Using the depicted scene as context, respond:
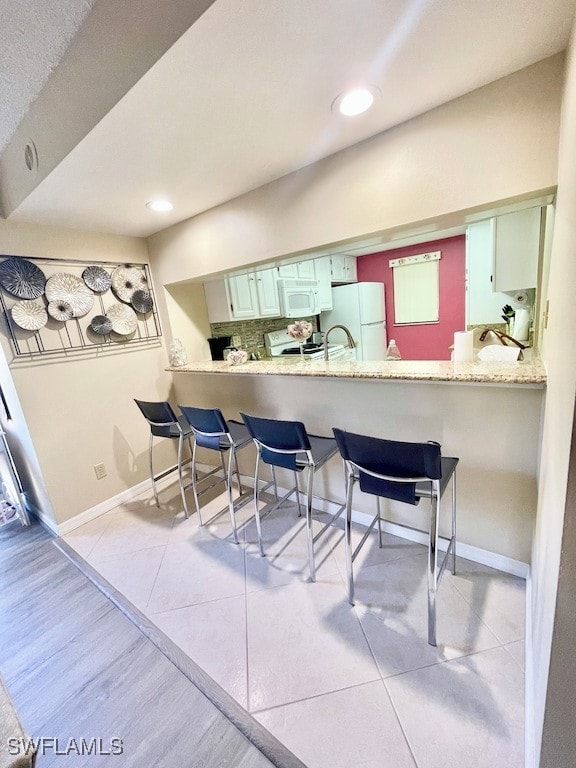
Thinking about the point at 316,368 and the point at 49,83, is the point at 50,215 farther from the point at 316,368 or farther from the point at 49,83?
the point at 316,368

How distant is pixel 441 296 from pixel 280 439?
3300 millimetres

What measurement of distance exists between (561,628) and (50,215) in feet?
10.2

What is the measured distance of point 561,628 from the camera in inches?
27.7

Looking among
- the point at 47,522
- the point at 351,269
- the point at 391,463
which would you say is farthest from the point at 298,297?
the point at 47,522

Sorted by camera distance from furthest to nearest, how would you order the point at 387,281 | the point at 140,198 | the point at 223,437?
the point at 387,281 < the point at 223,437 < the point at 140,198

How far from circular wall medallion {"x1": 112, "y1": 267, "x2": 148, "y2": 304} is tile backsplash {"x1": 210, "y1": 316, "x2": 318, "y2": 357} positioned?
779mm

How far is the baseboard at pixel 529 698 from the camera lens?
0.95m

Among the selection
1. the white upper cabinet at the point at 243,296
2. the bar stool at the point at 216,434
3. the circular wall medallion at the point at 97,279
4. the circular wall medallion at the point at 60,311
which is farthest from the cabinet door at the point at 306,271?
the circular wall medallion at the point at 60,311

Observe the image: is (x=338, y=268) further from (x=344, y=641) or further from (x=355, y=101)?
(x=344, y=641)

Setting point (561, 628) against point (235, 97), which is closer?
point (561, 628)

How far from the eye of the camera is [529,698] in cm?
110

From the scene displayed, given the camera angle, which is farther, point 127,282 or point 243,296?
point 243,296

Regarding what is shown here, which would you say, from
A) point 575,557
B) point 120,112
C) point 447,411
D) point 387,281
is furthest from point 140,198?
point 387,281

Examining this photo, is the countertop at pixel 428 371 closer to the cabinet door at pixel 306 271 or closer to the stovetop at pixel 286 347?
the stovetop at pixel 286 347
